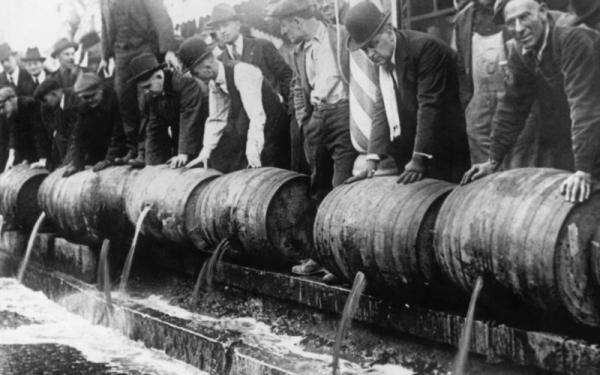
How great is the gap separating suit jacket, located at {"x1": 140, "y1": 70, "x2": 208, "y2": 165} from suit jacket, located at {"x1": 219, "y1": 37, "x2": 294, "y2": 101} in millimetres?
688

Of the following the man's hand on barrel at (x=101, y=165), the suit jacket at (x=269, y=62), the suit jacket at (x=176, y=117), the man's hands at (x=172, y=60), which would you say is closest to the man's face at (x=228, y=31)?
the suit jacket at (x=269, y=62)

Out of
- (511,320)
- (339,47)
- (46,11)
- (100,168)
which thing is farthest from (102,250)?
(46,11)

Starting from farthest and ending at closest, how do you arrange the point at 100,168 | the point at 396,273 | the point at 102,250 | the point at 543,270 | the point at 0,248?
the point at 0,248, the point at 100,168, the point at 102,250, the point at 396,273, the point at 543,270

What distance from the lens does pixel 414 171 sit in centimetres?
606

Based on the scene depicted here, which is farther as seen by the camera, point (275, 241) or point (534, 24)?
point (275, 241)

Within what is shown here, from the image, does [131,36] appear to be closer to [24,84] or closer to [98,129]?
[98,129]

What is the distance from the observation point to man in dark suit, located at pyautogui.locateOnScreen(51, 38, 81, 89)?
12.7 metres

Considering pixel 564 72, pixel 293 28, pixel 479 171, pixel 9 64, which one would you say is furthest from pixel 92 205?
pixel 9 64

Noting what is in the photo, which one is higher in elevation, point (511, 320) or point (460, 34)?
point (460, 34)

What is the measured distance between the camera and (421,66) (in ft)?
20.2

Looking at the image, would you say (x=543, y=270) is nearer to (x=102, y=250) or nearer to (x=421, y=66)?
(x=421, y=66)

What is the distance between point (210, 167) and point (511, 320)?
4.78 m

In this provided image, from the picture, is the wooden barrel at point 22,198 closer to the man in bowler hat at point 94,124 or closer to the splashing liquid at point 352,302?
the man in bowler hat at point 94,124

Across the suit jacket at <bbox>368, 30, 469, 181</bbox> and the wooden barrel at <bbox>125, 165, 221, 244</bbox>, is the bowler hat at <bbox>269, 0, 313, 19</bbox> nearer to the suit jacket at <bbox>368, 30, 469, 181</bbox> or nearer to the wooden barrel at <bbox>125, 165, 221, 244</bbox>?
the suit jacket at <bbox>368, 30, 469, 181</bbox>
